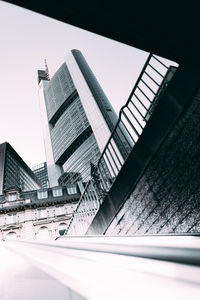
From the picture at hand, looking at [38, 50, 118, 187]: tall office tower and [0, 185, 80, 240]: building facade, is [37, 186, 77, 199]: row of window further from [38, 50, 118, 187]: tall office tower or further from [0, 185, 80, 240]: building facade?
[38, 50, 118, 187]: tall office tower

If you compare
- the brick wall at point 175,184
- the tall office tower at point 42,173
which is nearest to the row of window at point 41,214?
the brick wall at point 175,184

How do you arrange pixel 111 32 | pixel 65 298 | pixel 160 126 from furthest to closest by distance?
1. pixel 160 126
2. pixel 111 32
3. pixel 65 298

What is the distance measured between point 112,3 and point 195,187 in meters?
2.18

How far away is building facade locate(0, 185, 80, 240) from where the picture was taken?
72.0ft

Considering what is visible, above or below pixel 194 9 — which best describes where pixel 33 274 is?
below

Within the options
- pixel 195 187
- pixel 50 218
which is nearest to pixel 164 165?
pixel 195 187

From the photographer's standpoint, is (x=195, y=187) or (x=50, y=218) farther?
(x=50, y=218)

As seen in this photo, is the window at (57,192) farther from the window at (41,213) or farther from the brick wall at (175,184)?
the brick wall at (175,184)

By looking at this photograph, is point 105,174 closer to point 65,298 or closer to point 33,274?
point 33,274

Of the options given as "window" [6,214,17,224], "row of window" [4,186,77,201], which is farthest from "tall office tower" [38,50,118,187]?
"window" [6,214,17,224]

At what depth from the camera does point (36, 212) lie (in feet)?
76.5

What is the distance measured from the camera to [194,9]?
1.80m

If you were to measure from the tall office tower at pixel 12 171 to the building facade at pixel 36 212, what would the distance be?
123 ft

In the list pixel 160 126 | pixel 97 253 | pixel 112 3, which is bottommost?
pixel 97 253
